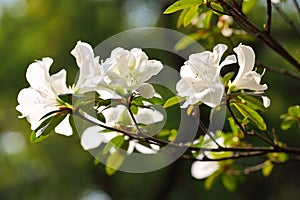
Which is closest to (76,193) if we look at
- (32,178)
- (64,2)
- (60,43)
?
(32,178)

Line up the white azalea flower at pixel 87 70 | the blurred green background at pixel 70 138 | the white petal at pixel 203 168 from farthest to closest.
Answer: the blurred green background at pixel 70 138 → the white petal at pixel 203 168 → the white azalea flower at pixel 87 70

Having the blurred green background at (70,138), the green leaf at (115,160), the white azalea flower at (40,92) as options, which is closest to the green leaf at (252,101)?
the white azalea flower at (40,92)

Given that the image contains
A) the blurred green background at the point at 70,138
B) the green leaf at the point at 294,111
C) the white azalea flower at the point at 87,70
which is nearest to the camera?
the white azalea flower at the point at 87,70

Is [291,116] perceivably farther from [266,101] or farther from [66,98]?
[66,98]

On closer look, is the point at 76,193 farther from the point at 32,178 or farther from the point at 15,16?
the point at 15,16

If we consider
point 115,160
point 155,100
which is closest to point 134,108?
point 155,100

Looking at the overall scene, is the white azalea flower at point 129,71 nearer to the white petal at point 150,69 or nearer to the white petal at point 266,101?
the white petal at point 150,69
